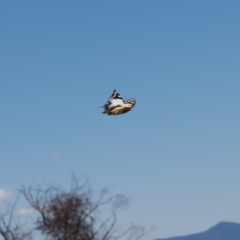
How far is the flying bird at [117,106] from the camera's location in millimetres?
12766

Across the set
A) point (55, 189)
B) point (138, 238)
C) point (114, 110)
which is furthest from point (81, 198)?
point (114, 110)

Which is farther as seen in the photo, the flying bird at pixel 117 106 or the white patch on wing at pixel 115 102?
the white patch on wing at pixel 115 102

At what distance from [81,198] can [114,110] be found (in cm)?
1930

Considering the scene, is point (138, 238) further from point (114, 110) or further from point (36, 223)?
point (114, 110)

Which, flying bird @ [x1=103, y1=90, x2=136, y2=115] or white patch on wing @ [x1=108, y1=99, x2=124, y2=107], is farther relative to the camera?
white patch on wing @ [x1=108, y1=99, x2=124, y2=107]

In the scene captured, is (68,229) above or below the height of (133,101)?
above

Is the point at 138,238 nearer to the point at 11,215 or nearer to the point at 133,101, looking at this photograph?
the point at 11,215

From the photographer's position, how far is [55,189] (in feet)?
104

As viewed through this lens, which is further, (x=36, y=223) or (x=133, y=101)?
(x=36, y=223)

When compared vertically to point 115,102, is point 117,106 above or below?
below

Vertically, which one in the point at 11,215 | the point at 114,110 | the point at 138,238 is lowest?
the point at 114,110

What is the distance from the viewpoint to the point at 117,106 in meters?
13.0

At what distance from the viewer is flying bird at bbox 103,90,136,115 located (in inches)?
503

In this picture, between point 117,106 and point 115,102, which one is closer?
point 117,106
